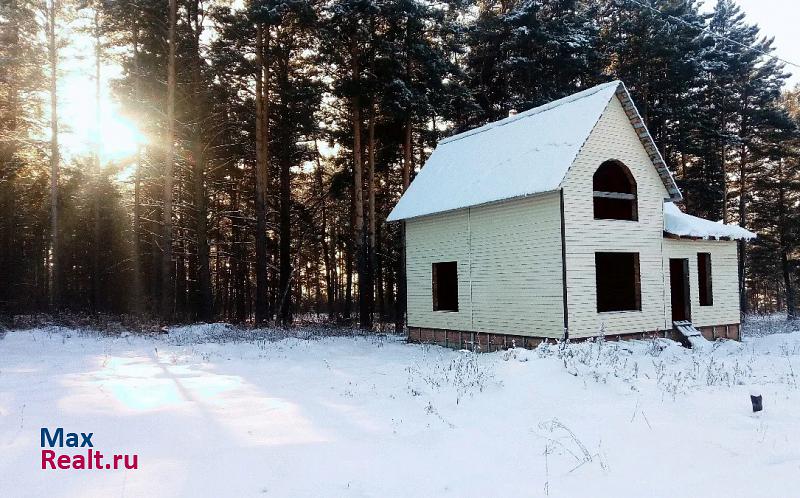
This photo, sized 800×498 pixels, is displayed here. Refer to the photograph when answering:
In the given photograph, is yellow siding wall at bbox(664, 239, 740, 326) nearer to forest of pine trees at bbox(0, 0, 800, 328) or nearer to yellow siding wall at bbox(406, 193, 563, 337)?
yellow siding wall at bbox(406, 193, 563, 337)

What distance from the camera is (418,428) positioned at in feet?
21.6

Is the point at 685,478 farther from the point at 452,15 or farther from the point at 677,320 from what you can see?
the point at 452,15

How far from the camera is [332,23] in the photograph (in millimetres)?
22328

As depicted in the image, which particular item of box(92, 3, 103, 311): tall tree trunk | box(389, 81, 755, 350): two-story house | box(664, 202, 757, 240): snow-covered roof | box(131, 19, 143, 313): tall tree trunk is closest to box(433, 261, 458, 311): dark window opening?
box(389, 81, 755, 350): two-story house

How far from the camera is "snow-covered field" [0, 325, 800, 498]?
187 inches

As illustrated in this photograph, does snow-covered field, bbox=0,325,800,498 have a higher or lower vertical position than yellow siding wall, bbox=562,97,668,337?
lower

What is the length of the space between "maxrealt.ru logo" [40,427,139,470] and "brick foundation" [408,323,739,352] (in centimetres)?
1125

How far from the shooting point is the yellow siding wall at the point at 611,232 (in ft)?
46.2

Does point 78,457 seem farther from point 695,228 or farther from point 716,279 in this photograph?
point 716,279

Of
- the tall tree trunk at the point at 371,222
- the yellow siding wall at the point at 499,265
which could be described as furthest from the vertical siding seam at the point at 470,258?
the tall tree trunk at the point at 371,222

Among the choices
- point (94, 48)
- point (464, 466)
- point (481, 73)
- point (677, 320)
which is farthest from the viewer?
point (481, 73)

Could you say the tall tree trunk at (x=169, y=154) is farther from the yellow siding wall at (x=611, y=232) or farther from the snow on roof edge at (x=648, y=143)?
the snow on roof edge at (x=648, y=143)

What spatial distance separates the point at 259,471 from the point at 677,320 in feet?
54.9

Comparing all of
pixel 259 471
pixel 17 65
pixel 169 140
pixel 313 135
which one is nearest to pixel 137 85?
pixel 169 140
